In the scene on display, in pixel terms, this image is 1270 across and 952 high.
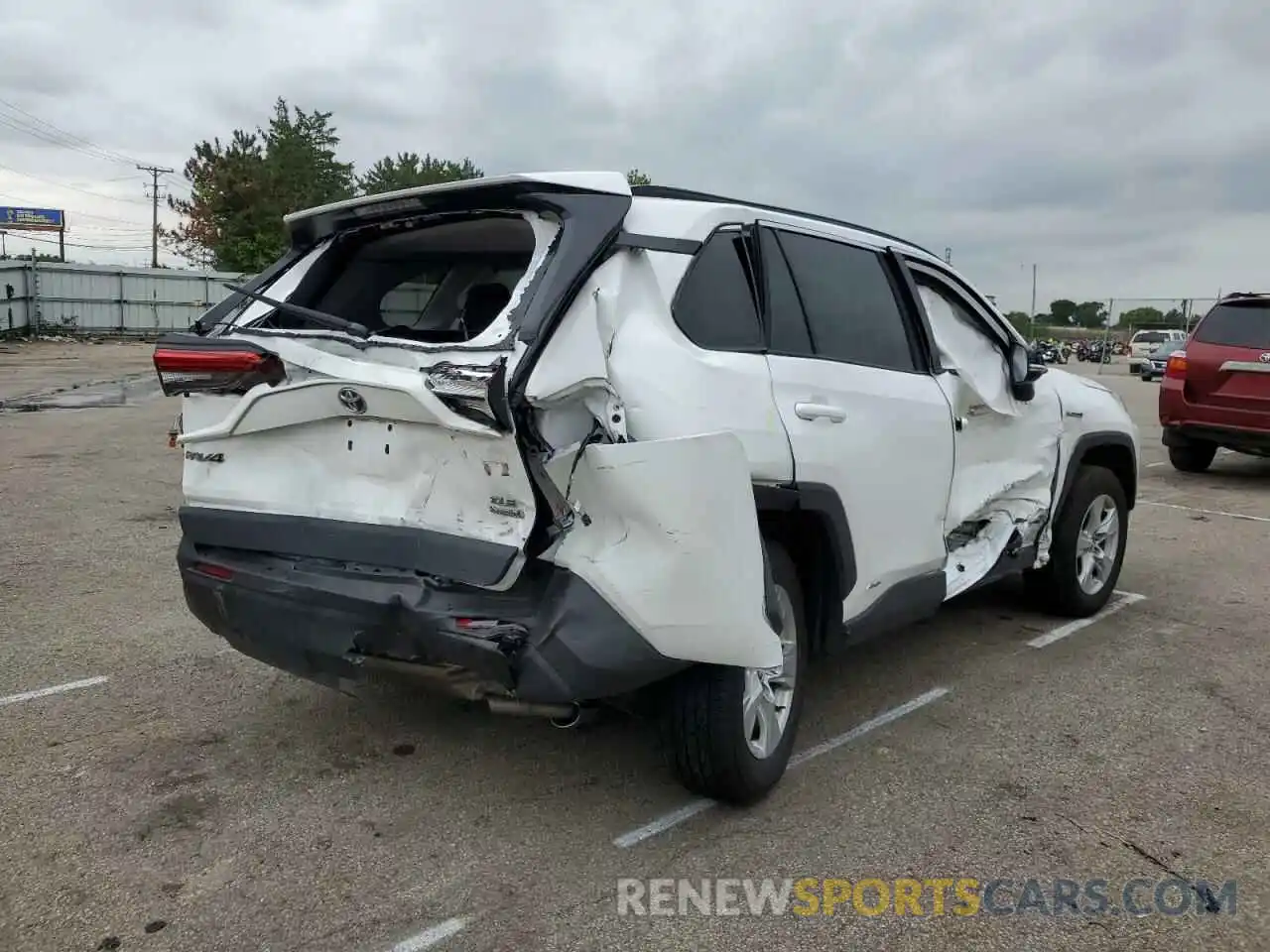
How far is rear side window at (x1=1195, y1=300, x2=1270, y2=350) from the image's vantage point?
948 centimetres

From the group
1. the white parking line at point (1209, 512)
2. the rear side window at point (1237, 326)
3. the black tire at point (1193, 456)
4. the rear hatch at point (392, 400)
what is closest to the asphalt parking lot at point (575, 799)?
the rear hatch at point (392, 400)

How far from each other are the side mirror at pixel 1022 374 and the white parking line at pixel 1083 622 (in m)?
1.26

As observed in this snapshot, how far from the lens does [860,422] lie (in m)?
3.49

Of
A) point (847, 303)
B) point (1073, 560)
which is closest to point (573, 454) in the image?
point (847, 303)

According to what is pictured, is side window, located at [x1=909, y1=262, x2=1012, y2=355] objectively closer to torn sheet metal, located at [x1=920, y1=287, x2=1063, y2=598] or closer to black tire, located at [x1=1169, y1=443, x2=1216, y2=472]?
torn sheet metal, located at [x1=920, y1=287, x2=1063, y2=598]

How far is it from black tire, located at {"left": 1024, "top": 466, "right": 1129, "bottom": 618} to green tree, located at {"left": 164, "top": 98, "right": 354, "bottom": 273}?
1578 inches

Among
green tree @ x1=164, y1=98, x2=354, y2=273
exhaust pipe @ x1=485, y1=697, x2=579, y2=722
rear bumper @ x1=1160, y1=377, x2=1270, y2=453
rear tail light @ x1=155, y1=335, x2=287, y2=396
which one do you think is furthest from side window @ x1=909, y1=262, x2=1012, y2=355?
green tree @ x1=164, y1=98, x2=354, y2=273

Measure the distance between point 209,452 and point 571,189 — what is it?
1480mm

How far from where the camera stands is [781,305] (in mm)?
3391

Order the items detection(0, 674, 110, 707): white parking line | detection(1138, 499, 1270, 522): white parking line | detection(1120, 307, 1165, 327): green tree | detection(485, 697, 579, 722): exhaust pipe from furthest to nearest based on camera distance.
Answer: detection(1120, 307, 1165, 327): green tree < detection(1138, 499, 1270, 522): white parking line < detection(0, 674, 110, 707): white parking line < detection(485, 697, 579, 722): exhaust pipe

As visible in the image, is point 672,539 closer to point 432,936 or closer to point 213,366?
point 432,936

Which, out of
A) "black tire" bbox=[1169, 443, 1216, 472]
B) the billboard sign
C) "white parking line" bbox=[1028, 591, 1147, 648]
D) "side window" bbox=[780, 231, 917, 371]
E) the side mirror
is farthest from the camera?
the billboard sign

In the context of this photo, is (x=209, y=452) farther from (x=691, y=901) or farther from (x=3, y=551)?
(x=3, y=551)

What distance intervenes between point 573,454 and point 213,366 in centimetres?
127
